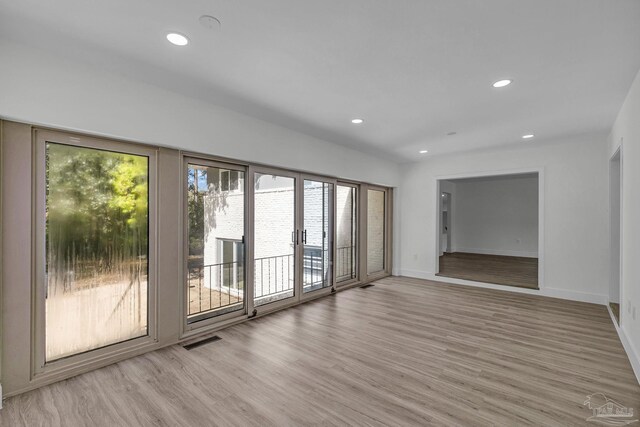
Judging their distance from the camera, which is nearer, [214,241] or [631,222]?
[631,222]

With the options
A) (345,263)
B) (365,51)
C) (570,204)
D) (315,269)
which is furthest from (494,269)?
(365,51)

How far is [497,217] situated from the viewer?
Answer: 9.73m

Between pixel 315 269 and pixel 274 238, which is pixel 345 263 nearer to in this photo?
pixel 315 269

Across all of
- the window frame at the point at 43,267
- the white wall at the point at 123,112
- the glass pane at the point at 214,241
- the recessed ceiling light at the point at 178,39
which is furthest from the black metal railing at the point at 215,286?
the recessed ceiling light at the point at 178,39

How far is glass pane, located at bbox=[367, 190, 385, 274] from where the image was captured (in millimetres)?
6254

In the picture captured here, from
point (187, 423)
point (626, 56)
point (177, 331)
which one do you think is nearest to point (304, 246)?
point (177, 331)

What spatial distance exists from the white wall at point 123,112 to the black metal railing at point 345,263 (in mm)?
2066

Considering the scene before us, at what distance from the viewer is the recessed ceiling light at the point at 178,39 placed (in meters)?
2.08

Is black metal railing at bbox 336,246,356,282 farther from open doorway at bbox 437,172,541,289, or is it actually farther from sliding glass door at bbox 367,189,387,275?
open doorway at bbox 437,172,541,289

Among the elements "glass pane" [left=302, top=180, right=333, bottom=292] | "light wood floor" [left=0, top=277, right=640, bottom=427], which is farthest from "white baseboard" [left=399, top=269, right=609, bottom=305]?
"glass pane" [left=302, top=180, right=333, bottom=292]

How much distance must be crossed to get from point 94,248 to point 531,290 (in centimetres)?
635

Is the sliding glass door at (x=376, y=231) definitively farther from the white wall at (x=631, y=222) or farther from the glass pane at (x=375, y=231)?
the white wall at (x=631, y=222)

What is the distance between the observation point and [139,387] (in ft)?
7.79

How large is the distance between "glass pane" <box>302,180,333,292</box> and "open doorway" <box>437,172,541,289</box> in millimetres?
4011
